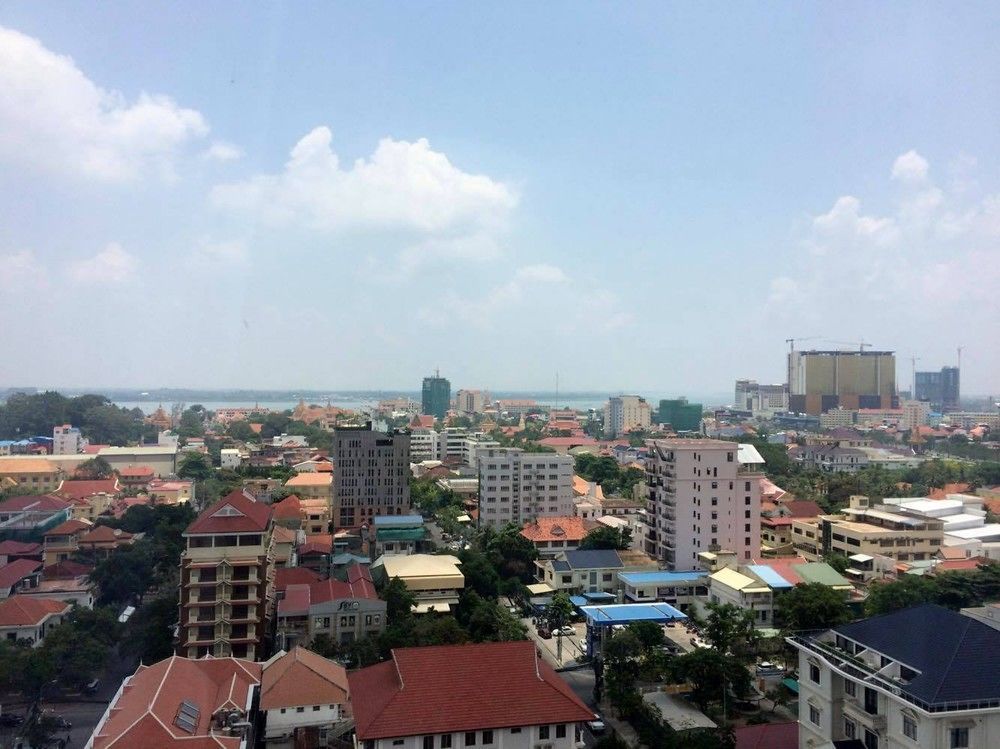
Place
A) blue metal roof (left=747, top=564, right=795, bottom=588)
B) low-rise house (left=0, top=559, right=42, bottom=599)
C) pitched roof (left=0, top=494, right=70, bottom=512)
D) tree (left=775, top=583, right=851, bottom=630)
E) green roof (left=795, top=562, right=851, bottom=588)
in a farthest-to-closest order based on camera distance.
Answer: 1. pitched roof (left=0, top=494, right=70, bottom=512)
2. low-rise house (left=0, top=559, right=42, bottom=599)
3. green roof (left=795, top=562, right=851, bottom=588)
4. blue metal roof (left=747, top=564, right=795, bottom=588)
5. tree (left=775, top=583, right=851, bottom=630)

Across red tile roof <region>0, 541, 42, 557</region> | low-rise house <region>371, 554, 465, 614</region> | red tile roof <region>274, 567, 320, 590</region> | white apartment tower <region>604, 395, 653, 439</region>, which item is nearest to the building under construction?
white apartment tower <region>604, 395, 653, 439</region>

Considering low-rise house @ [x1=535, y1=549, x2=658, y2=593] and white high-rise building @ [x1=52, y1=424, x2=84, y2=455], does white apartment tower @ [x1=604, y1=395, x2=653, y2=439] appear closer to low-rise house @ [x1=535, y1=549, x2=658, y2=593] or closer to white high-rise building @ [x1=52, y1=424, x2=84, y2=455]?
white high-rise building @ [x1=52, y1=424, x2=84, y2=455]

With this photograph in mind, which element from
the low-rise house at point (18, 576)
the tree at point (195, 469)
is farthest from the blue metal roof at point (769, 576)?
the tree at point (195, 469)

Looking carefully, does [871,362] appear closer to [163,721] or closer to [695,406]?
[695,406]

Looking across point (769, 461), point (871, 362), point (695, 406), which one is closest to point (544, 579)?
point (769, 461)

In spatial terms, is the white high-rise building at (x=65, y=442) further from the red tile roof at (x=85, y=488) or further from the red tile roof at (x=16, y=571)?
the red tile roof at (x=16, y=571)

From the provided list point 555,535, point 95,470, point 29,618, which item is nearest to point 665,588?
point 555,535
